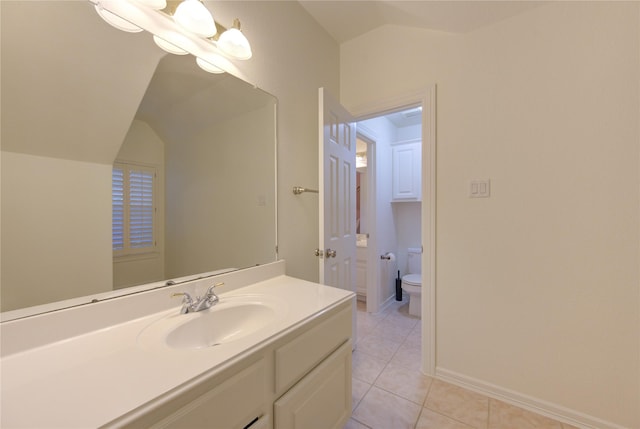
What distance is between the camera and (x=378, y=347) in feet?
6.76

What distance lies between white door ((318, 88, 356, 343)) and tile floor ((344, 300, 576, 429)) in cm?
60

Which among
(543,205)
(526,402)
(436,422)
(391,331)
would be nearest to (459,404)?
(436,422)

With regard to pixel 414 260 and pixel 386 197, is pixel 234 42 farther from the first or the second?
pixel 414 260

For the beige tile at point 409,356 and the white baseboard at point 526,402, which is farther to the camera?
the beige tile at point 409,356

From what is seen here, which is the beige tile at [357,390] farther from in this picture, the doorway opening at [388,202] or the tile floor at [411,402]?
the doorway opening at [388,202]

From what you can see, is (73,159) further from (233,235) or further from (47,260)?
(233,235)

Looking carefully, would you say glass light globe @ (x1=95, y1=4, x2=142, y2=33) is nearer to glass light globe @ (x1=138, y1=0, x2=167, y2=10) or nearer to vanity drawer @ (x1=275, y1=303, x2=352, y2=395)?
glass light globe @ (x1=138, y1=0, x2=167, y2=10)

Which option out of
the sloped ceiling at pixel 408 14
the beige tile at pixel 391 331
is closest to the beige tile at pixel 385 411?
the beige tile at pixel 391 331

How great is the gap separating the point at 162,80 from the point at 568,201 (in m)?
2.05

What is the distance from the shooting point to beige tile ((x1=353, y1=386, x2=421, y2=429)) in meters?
1.32

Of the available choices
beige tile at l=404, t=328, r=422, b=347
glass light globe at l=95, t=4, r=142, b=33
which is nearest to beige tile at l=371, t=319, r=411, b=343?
beige tile at l=404, t=328, r=422, b=347

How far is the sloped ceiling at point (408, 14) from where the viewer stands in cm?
140

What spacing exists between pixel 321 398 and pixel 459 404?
1.02 meters

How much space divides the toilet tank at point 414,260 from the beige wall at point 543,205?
4.70 feet
